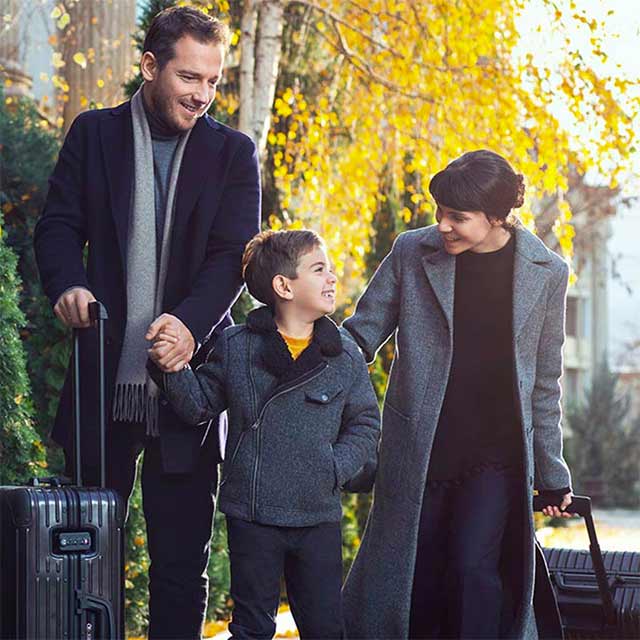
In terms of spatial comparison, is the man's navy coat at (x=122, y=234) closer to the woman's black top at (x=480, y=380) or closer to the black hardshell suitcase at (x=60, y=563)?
the black hardshell suitcase at (x=60, y=563)

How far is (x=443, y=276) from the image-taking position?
4609 mm

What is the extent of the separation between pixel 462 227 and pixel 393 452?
77 centimetres

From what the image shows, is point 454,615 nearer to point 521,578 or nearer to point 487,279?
point 521,578

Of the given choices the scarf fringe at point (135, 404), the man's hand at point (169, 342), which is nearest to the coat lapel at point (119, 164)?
the man's hand at point (169, 342)

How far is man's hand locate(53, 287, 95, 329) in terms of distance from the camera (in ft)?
13.2

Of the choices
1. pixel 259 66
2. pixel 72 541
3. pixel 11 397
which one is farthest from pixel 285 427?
pixel 259 66

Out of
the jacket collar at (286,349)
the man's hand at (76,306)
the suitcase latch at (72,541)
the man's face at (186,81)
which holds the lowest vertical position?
the suitcase latch at (72,541)

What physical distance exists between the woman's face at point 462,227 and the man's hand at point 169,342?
0.92m

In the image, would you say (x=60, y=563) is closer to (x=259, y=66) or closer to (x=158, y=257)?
(x=158, y=257)

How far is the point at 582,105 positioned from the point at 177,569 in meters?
7.32

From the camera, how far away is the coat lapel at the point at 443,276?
457 cm

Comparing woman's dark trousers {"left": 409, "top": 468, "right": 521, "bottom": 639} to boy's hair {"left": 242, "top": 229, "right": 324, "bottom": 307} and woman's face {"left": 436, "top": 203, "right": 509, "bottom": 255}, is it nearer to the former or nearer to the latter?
woman's face {"left": 436, "top": 203, "right": 509, "bottom": 255}

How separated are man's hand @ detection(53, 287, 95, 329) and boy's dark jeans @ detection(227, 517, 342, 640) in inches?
28.0

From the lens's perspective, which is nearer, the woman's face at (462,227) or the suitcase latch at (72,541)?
the suitcase latch at (72,541)
